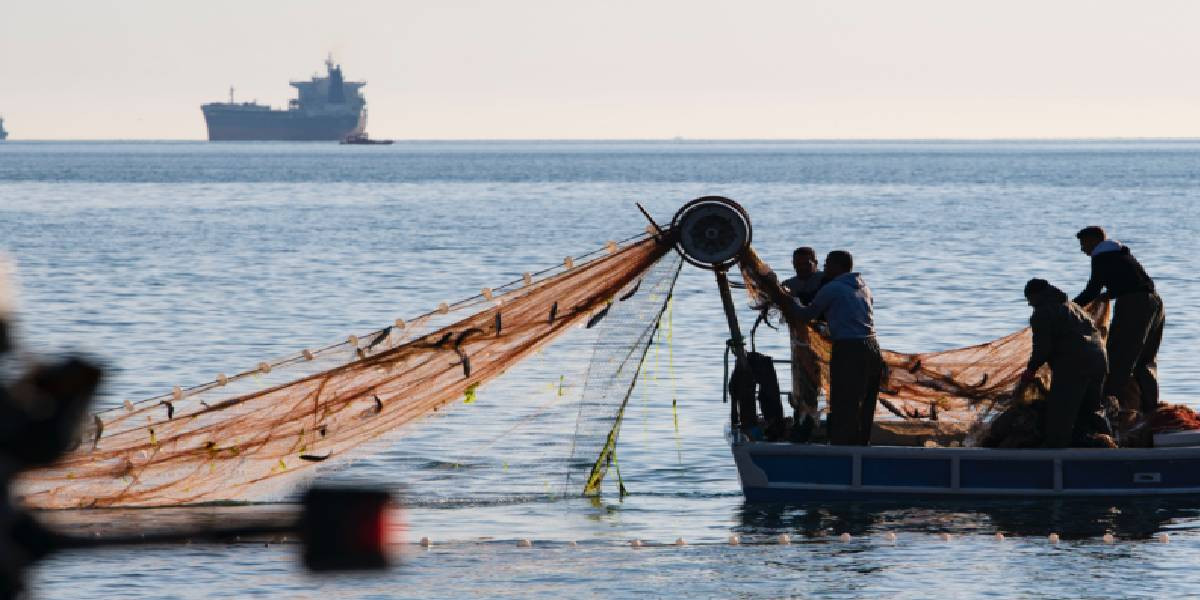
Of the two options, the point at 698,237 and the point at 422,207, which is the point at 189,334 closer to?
the point at 698,237

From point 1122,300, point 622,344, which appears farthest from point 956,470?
point 622,344

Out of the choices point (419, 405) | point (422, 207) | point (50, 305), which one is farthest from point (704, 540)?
point (422, 207)

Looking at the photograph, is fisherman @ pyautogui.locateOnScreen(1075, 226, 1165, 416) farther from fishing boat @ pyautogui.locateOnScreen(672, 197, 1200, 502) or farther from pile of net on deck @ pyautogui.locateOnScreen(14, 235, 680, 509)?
pile of net on deck @ pyautogui.locateOnScreen(14, 235, 680, 509)

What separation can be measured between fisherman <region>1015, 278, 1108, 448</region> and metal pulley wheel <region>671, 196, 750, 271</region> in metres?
1.98

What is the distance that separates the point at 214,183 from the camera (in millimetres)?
122375

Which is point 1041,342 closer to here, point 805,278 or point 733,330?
point 805,278

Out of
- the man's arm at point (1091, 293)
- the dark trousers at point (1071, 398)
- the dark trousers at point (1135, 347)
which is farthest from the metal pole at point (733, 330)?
the dark trousers at point (1135, 347)

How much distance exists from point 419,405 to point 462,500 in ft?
10.1

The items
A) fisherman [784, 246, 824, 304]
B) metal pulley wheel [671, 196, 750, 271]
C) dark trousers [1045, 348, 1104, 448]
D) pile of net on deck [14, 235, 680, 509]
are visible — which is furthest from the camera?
fisherman [784, 246, 824, 304]

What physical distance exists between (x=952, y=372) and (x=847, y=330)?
56.8 inches

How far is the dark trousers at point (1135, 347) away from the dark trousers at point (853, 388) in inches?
70.9

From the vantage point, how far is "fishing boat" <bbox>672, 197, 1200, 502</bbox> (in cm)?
1299

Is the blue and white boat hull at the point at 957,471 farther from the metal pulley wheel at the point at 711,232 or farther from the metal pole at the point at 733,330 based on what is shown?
the metal pulley wheel at the point at 711,232

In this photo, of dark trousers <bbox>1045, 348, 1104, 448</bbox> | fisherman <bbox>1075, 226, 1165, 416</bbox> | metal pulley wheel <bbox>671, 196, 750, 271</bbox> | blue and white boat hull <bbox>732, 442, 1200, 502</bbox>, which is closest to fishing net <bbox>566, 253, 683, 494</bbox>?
metal pulley wheel <bbox>671, 196, 750, 271</bbox>
